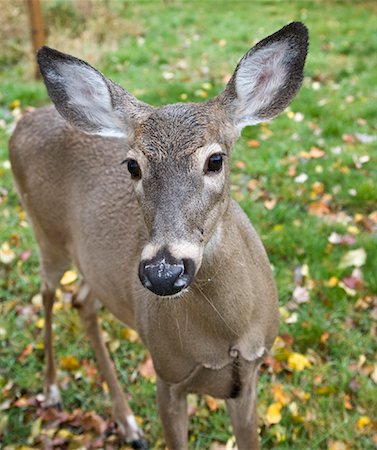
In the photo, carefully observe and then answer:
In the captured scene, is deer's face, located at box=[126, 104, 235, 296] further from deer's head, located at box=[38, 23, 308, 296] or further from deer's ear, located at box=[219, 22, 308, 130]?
deer's ear, located at box=[219, 22, 308, 130]

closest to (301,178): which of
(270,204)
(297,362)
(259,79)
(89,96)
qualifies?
(270,204)

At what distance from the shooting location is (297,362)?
3.54 metres

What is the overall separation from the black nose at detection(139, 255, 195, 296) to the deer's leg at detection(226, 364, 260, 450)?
3.43 ft

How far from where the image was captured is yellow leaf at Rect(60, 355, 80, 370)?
3.83 meters

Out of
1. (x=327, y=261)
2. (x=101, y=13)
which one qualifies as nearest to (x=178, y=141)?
(x=327, y=261)

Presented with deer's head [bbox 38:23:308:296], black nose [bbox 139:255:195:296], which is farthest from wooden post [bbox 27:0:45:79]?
black nose [bbox 139:255:195:296]

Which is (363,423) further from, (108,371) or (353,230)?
(353,230)

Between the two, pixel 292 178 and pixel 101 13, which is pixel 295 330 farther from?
pixel 101 13

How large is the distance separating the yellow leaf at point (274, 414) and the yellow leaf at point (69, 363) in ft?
4.13

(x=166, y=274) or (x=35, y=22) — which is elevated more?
(x=166, y=274)

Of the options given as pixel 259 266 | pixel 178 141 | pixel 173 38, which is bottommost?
pixel 173 38

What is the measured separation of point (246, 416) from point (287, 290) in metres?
1.36

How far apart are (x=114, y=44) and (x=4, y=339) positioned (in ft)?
21.5

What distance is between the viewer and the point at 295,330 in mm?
3795
